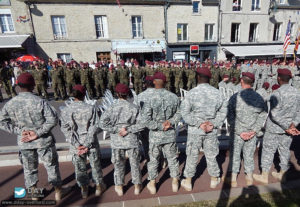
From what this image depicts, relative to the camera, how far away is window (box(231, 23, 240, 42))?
19.1 metres

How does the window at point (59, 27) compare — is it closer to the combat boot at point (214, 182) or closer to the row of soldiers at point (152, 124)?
the row of soldiers at point (152, 124)

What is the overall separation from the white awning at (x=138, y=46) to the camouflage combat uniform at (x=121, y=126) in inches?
560

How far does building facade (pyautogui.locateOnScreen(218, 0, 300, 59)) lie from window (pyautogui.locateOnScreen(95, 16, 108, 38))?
11.7 meters

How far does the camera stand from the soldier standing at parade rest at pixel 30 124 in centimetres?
280

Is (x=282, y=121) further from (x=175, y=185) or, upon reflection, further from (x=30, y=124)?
(x=30, y=124)

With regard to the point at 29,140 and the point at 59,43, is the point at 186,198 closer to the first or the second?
the point at 29,140

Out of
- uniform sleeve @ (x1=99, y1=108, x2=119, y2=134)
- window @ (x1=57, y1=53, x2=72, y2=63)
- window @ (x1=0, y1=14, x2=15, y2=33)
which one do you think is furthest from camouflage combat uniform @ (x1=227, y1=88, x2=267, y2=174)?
window @ (x1=0, y1=14, x2=15, y2=33)

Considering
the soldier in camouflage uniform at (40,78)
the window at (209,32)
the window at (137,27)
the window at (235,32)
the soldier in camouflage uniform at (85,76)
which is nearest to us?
the soldier in camouflage uniform at (40,78)

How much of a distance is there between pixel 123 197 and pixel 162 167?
46.8 inches

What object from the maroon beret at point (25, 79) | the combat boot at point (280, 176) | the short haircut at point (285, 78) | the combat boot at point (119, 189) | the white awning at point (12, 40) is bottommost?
the combat boot at point (280, 176)

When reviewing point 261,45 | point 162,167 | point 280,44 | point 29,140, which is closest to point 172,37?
point 261,45

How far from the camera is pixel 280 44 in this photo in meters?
20.4

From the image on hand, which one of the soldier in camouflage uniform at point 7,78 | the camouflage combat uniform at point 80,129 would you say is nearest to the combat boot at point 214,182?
the camouflage combat uniform at point 80,129

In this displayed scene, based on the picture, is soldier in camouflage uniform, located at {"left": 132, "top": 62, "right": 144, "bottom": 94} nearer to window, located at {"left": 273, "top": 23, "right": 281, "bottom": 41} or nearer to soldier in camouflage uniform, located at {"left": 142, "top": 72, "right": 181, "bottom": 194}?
soldier in camouflage uniform, located at {"left": 142, "top": 72, "right": 181, "bottom": 194}
